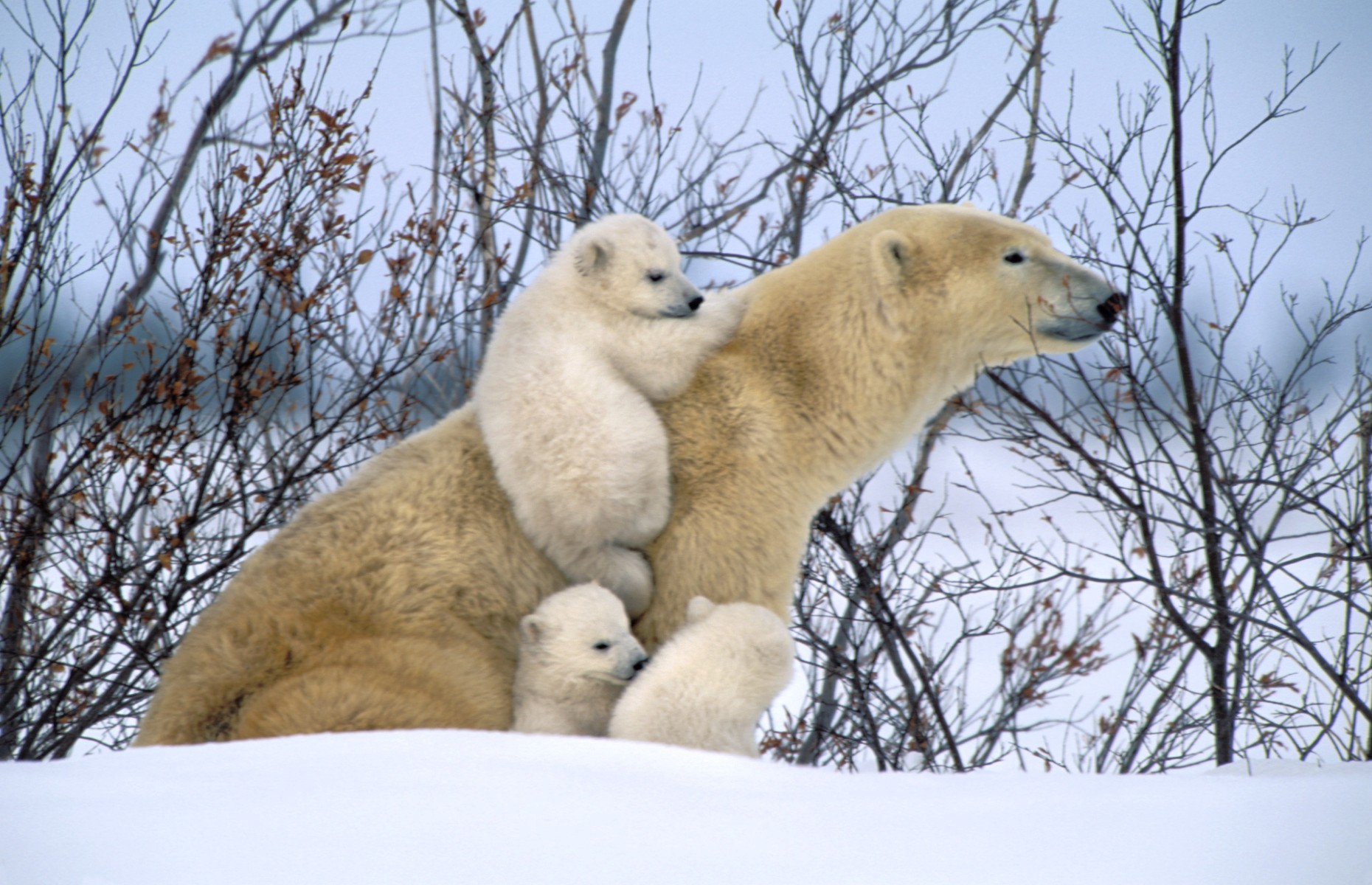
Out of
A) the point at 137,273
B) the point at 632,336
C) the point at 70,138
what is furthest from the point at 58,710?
the point at 632,336

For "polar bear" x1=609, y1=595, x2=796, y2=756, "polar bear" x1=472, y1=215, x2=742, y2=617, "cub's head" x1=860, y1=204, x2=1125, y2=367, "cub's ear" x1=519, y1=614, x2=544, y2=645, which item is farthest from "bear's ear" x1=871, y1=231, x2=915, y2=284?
"cub's ear" x1=519, y1=614, x2=544, y2=645

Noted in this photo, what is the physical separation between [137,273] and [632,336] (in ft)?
11.6

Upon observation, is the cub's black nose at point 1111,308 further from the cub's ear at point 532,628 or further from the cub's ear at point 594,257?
the cub's ear at point 532,628

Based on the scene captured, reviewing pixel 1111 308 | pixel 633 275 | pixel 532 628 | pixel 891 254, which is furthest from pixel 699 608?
pixel 1111 308

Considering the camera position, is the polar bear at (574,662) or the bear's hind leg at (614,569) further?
the bear's hind leg at (614,569)

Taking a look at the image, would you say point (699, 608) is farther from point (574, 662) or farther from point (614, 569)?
point (574, 662)

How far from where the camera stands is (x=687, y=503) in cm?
346

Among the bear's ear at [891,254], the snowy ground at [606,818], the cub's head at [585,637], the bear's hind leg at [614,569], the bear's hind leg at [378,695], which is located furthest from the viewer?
the bear's ear at [891,254]

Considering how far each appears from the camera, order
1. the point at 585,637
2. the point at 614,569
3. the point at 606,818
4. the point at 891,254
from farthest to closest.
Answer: the point at 891,254 → the point at 614,569 → the point at 585,637 → the point at 606,818

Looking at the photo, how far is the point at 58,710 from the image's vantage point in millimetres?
5750

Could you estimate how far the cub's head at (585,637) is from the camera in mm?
3221

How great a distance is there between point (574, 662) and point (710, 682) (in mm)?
374

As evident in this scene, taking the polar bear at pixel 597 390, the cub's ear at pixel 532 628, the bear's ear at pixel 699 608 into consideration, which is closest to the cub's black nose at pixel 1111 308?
the polar bear at pixel 597 390

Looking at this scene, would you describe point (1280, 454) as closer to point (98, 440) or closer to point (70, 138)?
point (98, 440)
